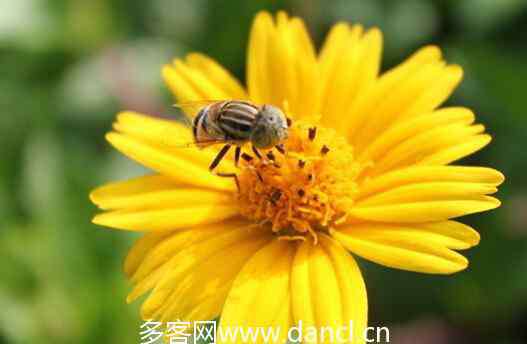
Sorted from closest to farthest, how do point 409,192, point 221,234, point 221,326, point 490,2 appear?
1. point 221,326
2. point 409,192
3. point 221,234
4. point 490,2

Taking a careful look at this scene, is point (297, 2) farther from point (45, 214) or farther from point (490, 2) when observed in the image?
point (45, 214)

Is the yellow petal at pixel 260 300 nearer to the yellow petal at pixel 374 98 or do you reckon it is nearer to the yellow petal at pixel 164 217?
the yellow petal at pixel 164 217

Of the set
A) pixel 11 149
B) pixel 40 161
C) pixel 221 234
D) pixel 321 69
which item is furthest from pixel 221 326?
pixel 11 149

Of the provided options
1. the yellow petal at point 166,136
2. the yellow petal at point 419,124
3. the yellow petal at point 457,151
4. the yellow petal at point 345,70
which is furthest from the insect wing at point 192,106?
the yellow petal at point 457,151

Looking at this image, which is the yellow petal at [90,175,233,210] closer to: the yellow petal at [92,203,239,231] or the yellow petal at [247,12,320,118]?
the yellow petal at [92,203,239,231]

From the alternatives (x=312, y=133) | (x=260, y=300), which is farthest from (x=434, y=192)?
(x=260, y=300)

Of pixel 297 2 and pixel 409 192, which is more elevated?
pixel 297 2

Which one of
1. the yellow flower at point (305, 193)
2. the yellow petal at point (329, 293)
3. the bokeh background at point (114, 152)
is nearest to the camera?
the yellow petal at point (329, 293)

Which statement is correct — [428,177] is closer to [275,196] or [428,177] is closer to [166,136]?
[275,196]
